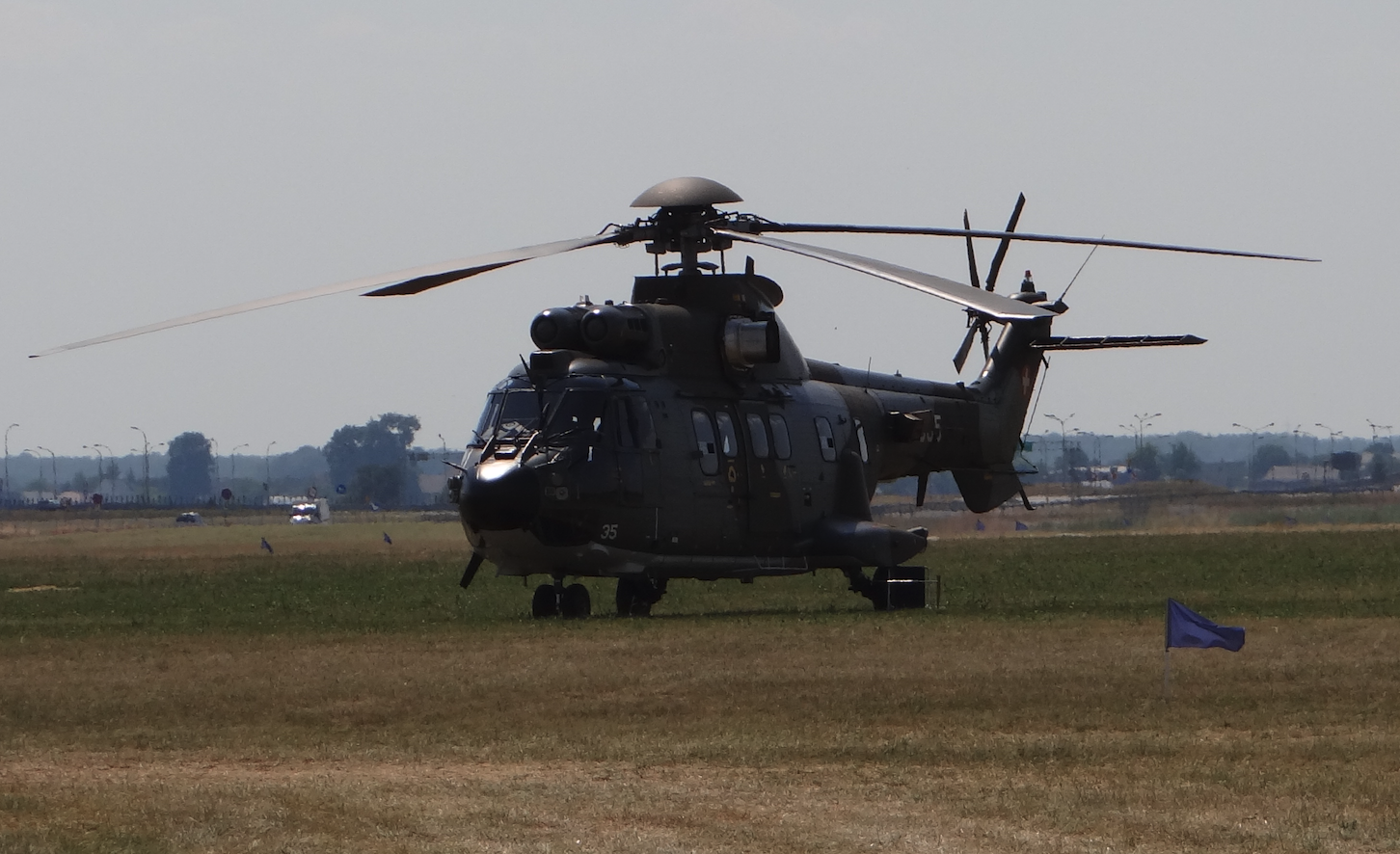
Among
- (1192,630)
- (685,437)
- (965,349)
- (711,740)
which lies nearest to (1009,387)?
(965,349)

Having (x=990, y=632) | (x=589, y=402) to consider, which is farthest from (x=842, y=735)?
(x=589, y=402)

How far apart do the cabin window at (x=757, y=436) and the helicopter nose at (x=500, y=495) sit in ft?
14.4

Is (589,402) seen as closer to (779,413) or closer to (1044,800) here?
(779,413)

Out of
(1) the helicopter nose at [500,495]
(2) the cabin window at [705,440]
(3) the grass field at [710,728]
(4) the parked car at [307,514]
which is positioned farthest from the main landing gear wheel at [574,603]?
(4) the parked car at [307,514]

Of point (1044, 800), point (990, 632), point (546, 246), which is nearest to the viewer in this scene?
point (1044, 800)

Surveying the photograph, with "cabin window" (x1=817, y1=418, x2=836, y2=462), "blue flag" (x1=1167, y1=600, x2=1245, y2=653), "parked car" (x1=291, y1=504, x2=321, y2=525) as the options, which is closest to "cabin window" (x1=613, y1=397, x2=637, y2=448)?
"cabin window" (x1=817, y1=418, x2=836, y2=462)

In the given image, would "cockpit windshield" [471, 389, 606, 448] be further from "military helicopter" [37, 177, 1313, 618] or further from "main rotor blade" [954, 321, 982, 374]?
"main rotor blade" [954, 321, 982, 374]

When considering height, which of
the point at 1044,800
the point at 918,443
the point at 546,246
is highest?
the point at 546,246

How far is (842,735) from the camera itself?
1708cm

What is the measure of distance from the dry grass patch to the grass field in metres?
0.05

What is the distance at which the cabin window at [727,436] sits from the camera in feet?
98.3

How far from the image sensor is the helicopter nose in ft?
88.1

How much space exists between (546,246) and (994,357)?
12.3 metres

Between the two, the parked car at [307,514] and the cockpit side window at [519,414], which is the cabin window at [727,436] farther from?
the parked car at [307,514]
